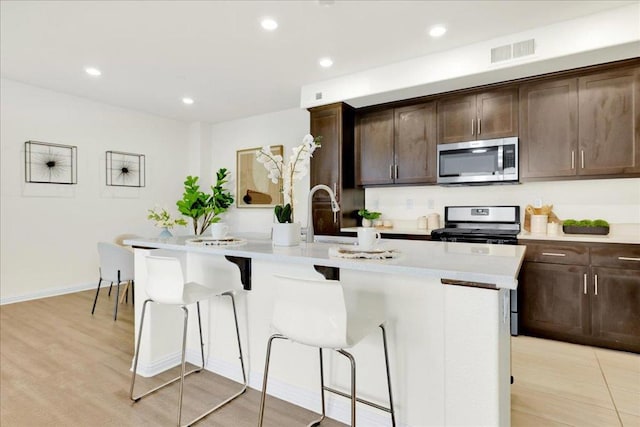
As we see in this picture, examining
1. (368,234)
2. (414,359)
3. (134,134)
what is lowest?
(414,359)

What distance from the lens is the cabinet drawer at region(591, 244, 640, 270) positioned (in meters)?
2.68

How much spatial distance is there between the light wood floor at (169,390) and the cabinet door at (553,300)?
128mm

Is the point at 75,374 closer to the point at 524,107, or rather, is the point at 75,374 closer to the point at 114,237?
the point at 114,237

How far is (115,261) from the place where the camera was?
3.68 metres

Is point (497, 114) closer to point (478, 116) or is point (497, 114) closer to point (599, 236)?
point (478, 116)

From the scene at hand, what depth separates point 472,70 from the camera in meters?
3.21

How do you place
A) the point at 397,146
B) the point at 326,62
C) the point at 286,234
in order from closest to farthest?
the point at 286,234 → the point at 326,62 → the point at 397,146

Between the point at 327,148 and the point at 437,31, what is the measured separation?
1.75 meters

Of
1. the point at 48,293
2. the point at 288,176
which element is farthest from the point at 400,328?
the point at 48,293

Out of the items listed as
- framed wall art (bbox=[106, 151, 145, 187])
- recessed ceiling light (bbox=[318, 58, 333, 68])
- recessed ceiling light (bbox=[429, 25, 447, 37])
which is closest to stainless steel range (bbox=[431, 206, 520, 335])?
recessed ceiling light (bbox=[429, 25, 447, 37])

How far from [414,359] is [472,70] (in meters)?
2.80

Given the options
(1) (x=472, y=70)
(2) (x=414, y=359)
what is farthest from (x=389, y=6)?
(2) (x=414, y=359)

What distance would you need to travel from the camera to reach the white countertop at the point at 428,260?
1.21 metres

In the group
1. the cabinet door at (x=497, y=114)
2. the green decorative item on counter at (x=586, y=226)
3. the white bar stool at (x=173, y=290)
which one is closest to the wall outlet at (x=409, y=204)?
the cabinet door at (x=497, y=114)
